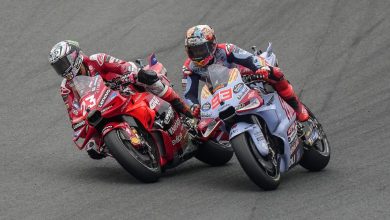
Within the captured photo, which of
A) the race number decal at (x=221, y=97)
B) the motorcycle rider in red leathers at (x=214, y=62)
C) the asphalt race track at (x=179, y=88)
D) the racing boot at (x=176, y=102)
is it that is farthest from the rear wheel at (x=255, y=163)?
the racing boot at (x=176, y=102)

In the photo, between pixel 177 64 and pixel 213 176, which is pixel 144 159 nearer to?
pixel 213 176

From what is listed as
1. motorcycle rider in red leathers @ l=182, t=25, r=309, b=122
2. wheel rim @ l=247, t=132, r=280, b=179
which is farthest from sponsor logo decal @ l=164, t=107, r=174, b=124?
wheel rim @ l=247, t=132, r=280, b=179

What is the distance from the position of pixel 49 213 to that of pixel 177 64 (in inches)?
280

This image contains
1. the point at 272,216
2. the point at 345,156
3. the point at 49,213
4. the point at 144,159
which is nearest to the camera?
the point at 272,216

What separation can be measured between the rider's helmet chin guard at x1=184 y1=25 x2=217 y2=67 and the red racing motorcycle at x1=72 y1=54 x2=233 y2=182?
0.93 m

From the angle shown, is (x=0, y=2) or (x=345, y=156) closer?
(x=345, y=156)

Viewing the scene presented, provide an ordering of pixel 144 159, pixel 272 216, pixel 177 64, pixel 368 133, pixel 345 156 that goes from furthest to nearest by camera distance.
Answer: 1. pixel 177 64
2. pixel 368 133
3. pixel 345 156
4. pixel 144 159
5. pixel 272 216

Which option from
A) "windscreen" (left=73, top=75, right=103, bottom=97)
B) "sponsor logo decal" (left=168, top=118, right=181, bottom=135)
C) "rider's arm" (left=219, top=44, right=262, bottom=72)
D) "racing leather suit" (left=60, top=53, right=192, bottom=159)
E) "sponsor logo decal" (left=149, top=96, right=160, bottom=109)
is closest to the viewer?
"windscreen" (left=73, top=75, right=103, bottom=97)

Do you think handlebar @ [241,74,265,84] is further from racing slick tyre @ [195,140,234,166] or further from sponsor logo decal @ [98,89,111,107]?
sponsor logo decal @ [98,89,111,107]

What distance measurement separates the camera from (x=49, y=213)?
31.6 feet

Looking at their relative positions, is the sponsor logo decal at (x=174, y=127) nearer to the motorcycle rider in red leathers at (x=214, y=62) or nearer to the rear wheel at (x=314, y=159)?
the motorcycle rider in red leathers at (x=214, y=62)

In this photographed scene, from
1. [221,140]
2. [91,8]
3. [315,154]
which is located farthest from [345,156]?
[91,8]

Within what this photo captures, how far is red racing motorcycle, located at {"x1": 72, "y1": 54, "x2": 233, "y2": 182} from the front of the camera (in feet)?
35.1

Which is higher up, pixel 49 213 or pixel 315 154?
pixel 49 213
